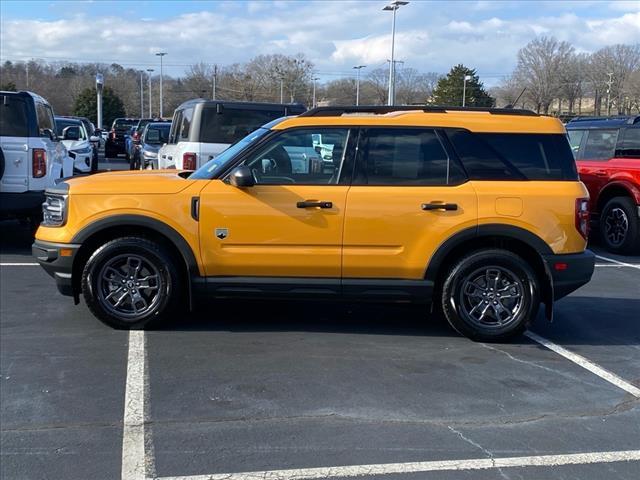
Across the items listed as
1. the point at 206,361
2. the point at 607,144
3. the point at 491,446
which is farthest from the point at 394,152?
the point at 607,144

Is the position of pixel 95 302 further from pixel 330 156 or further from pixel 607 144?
pixel 607 144

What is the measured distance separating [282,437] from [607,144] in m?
8.82

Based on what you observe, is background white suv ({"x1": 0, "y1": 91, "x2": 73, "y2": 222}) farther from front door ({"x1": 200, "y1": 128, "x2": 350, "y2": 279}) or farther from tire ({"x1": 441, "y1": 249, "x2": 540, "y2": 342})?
tire ({"x1": 441, "y1": 249, "x2": 540, "y2": 342})

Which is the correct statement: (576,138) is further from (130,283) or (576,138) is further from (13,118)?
(13,118)

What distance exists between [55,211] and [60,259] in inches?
17.2

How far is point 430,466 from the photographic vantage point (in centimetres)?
358

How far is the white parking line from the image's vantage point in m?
3.49

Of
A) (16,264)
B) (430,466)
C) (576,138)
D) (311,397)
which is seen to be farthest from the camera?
(576,138)

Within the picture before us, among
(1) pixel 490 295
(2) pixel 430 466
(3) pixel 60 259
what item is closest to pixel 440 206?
(1) pixel 490 295

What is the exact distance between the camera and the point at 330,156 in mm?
5676

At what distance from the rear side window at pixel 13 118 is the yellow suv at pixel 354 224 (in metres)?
3.62

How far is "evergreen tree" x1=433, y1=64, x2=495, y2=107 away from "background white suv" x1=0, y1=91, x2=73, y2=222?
2670cm

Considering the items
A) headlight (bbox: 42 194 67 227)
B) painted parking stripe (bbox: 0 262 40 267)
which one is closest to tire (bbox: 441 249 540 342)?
headlight (bbox: 42 194 67 227)

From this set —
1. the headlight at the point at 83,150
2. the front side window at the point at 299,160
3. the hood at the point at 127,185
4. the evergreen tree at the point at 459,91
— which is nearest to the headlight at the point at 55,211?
the hood at the point at 127,185
